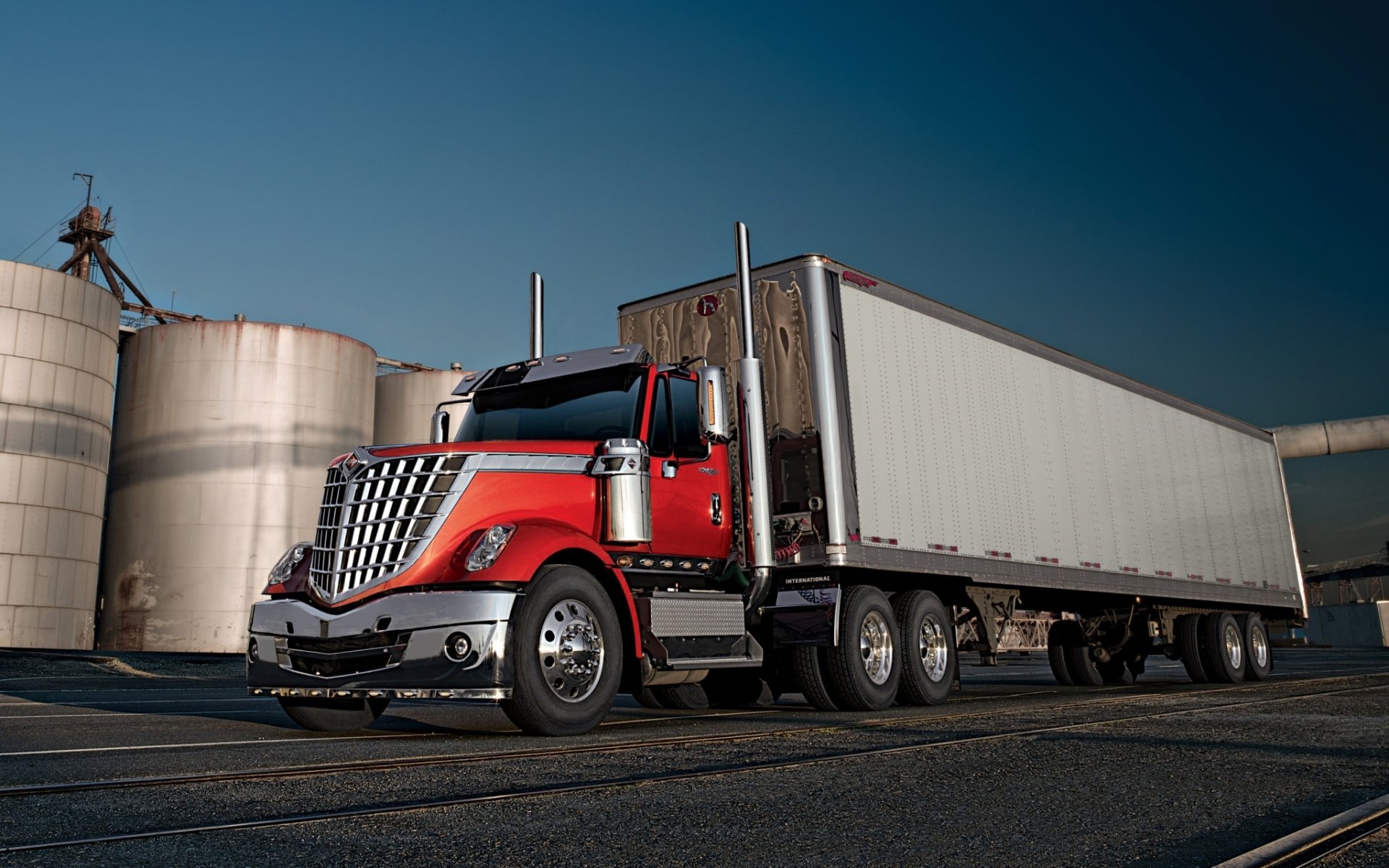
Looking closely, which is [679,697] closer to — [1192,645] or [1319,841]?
[1192,645]

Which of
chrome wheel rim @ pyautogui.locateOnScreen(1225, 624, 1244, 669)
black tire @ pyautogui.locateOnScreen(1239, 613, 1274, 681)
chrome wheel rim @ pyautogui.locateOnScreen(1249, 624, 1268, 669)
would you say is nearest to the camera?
chrome wheel rim @ pyautogui.locateOnScreen(1225, 624, 1244, 669)

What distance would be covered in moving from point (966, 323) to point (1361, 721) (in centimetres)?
567

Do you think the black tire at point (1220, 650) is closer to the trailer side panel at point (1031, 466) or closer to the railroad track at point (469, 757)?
the trailer side panel at point (1031, 466)

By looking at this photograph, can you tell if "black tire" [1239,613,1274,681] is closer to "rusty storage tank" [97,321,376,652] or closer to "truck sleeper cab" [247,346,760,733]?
"truck sleeper cab" [247,346,760,733]

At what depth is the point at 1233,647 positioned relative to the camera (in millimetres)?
17562

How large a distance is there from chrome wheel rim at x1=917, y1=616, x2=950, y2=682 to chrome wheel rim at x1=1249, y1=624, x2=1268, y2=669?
28.9 ft

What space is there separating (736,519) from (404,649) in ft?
12.0

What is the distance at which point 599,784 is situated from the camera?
5.13 metres

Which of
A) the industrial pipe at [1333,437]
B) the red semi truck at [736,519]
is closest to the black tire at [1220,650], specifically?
the red semi truck at [736,519]

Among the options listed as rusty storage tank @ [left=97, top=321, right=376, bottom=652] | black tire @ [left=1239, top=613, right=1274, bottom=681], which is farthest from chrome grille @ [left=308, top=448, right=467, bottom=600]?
rusty storage tank @ [left=97, top=321, right=376, bottom=652]

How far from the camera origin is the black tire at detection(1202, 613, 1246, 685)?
17016mm

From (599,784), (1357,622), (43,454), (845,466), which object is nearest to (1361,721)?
(845,466)

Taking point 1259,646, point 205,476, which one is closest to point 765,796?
point 1259,646

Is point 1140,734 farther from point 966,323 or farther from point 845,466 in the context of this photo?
point 966,323
